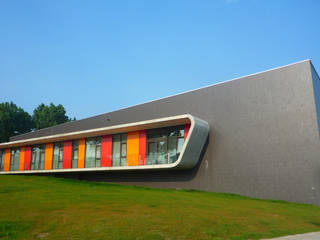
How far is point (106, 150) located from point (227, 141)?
35.3 feet

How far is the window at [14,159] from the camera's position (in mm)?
36531

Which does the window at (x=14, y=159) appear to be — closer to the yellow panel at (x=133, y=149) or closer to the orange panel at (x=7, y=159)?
the orange panel at (x=7, y=159)

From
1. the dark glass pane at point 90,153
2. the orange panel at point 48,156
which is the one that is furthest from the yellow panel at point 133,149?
the orange panel at point 48,156

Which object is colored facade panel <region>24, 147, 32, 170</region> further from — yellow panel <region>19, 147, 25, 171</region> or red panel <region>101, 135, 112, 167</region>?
red panel <region>101, 135, 112, 167</region>

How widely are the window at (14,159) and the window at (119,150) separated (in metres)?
14.3

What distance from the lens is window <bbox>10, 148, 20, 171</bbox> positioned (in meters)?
36.5

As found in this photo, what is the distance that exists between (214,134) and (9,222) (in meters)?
16.8

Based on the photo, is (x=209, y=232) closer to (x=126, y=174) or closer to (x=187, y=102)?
(x=187, y=102)

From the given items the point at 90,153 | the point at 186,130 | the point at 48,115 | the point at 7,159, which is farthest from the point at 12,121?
the point at 186,130

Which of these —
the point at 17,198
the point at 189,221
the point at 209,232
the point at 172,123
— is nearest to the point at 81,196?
the point at 17,198

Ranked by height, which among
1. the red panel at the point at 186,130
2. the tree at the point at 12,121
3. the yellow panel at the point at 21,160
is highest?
the tree at the point at 12,121

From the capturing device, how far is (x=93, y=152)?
29812 mm

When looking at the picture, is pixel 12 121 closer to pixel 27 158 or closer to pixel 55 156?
pixel 27 158

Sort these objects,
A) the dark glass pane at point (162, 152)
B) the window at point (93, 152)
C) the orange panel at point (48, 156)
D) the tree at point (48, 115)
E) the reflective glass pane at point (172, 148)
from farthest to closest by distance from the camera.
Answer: the tree at point (48, 115)
the orange panel at point (48, 156)
the window at point (93, 152)
the dark glass pane at point (162, 152)
the reflective glass pane at point (172, 148)
